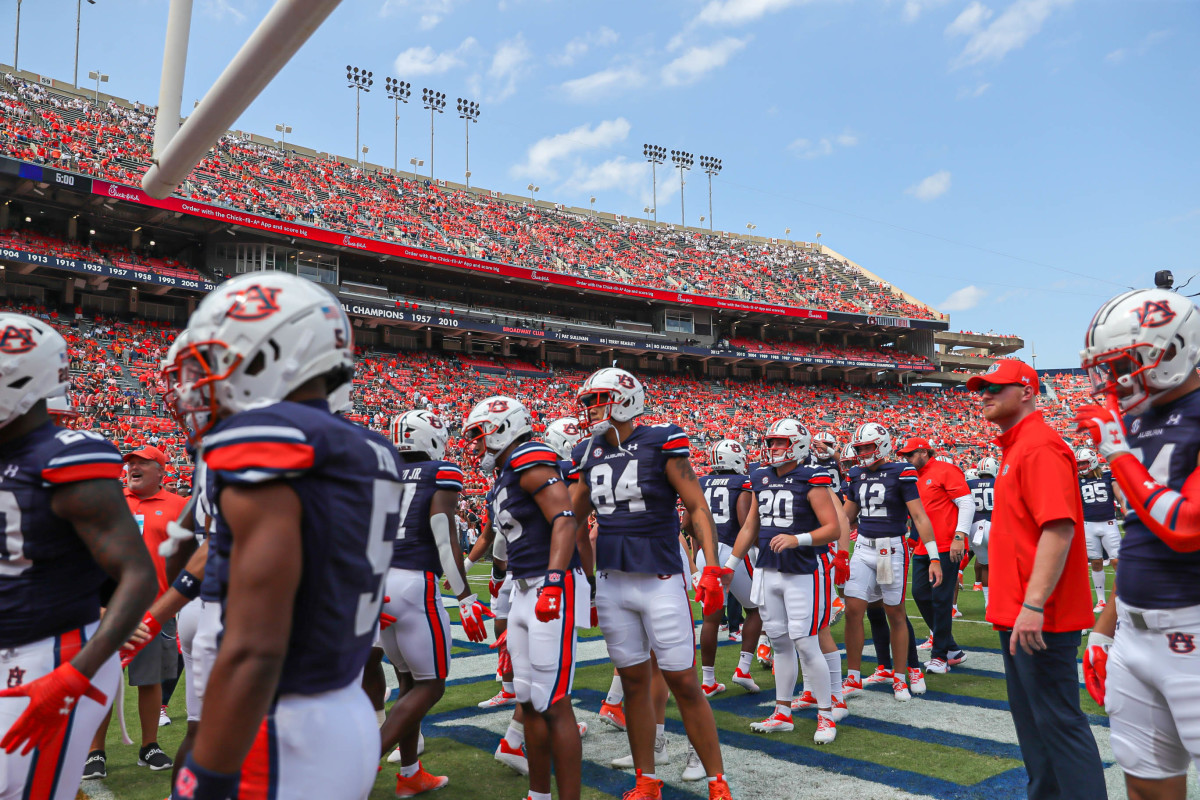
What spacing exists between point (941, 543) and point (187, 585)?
24.7 feet

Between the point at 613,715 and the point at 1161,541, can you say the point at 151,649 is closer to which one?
the point at 613,715

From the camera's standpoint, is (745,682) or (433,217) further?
(433,217)

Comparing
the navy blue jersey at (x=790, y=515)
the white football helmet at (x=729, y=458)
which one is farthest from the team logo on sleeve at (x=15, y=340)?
the white football helmet at (x=729, y=458)

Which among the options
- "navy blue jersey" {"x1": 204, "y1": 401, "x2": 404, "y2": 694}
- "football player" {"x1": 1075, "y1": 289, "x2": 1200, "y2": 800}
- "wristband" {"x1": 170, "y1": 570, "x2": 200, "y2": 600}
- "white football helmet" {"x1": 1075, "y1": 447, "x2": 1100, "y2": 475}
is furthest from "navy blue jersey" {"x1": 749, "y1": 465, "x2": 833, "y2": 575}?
"white football helmet" {"x1": 1075, "y1": 447, "x2": 1100, "y2": 475}

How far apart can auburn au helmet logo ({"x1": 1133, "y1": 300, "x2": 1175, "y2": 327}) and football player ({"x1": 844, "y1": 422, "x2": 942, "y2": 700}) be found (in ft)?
14.4

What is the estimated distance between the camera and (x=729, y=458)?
28.7 feet

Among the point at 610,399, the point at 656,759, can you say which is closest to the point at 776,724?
the point at 656,759

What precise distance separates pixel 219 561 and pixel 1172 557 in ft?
10.3

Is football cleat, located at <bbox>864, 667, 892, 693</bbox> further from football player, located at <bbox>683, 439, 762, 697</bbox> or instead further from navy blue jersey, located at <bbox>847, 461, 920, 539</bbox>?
navy blue jersey, located at <bbox>847, 461, 920, 539</bbox>

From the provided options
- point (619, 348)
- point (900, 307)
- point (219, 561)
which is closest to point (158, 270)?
point (619, 348)

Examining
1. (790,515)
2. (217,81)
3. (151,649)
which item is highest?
(217,81)

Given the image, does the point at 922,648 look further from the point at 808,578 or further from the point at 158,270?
the point at 158,270

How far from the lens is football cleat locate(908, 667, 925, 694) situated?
6953 millimetres

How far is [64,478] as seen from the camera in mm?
2598
